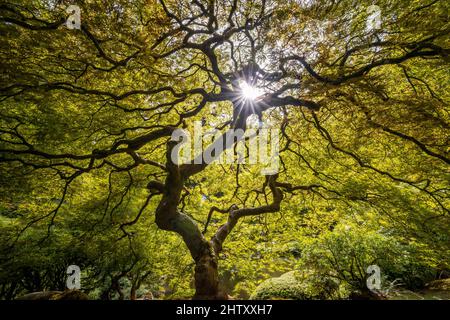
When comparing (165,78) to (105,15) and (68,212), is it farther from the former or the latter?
(68,212)

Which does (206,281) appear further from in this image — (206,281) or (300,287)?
(300,287)

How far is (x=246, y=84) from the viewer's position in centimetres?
453

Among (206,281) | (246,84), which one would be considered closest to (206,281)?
(206,281)

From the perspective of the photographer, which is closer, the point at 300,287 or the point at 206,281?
the point at 206,281

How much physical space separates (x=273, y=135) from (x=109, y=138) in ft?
13.2

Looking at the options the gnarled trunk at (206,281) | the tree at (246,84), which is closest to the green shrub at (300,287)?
the tree at (246,84)

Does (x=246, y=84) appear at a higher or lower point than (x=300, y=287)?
higher

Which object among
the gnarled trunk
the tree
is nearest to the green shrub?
the tree

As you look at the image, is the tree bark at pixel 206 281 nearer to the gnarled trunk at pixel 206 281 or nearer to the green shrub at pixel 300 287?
the gnarled trunk at pixel 206 281

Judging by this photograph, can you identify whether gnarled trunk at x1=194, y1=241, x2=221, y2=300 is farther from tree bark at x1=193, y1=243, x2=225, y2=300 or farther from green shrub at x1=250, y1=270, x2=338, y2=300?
green shrub at x1=250, y1=270, x2=338, y2=300

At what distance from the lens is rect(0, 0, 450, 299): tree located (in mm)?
3098

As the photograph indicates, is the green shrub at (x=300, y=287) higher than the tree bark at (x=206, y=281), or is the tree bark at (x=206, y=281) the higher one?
the tree bark at (x=206, y=281)

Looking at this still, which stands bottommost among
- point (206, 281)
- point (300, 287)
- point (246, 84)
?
point (300, 287)

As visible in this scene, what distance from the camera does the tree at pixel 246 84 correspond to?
10.2ft
